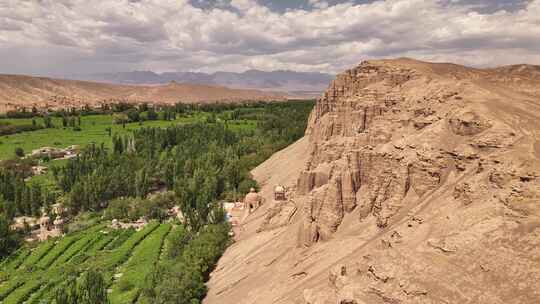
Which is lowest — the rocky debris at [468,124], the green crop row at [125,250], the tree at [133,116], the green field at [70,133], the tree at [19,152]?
the green crop row at [125,250]

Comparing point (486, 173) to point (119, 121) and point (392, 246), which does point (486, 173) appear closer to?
point (392, 246)

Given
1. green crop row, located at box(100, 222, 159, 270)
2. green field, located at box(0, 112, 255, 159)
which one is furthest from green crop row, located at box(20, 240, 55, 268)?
green field, located at box(0, 112, 255, 159)

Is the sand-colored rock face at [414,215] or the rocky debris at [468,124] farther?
the rocky debris at [468,124]

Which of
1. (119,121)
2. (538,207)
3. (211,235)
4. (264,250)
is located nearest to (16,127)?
(119,121)

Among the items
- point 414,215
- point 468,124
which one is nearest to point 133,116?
point 468,124

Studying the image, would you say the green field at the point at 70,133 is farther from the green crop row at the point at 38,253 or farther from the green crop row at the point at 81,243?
the green crop row at the point at 38,253

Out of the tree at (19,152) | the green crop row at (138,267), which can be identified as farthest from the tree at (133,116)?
the green crop row at (138,267)

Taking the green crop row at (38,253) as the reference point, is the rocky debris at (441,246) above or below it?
above
